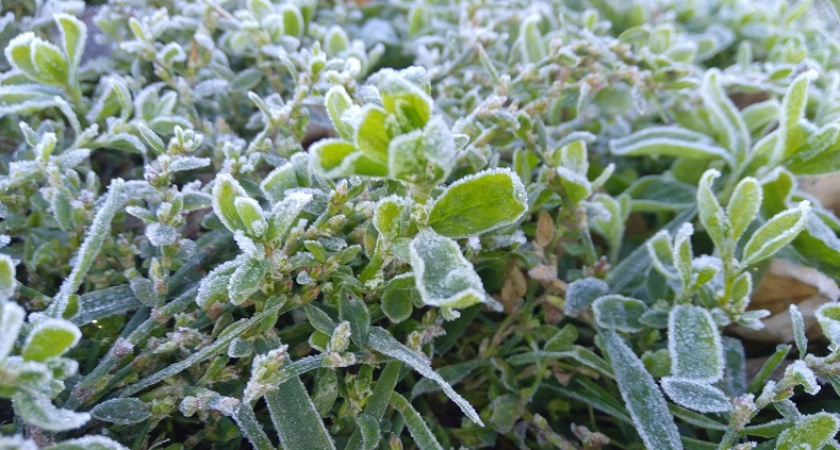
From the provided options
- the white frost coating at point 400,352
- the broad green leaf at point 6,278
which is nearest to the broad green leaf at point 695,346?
the white frost coating at point 400,352

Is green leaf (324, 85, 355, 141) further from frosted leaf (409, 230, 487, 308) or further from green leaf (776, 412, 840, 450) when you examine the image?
green leaf (776, 412, 840, 450)

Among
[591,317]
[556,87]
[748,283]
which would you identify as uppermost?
[556,87]

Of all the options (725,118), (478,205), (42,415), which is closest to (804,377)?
(478,205)

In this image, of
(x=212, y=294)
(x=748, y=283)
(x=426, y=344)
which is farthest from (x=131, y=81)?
(x=748, y=283)

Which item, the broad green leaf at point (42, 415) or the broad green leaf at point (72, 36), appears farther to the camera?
the broad green leaf at point (72, 36)

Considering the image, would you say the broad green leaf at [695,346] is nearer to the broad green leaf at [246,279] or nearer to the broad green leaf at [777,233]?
the broad green leaf at [777,233]

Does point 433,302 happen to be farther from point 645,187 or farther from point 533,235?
point 645,187

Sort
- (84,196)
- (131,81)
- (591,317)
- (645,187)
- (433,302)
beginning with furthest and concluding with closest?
(645,187) < (131,81) < (591,317) < (84,196) < (433,302)

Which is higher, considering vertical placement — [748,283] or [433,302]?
[433,302]
